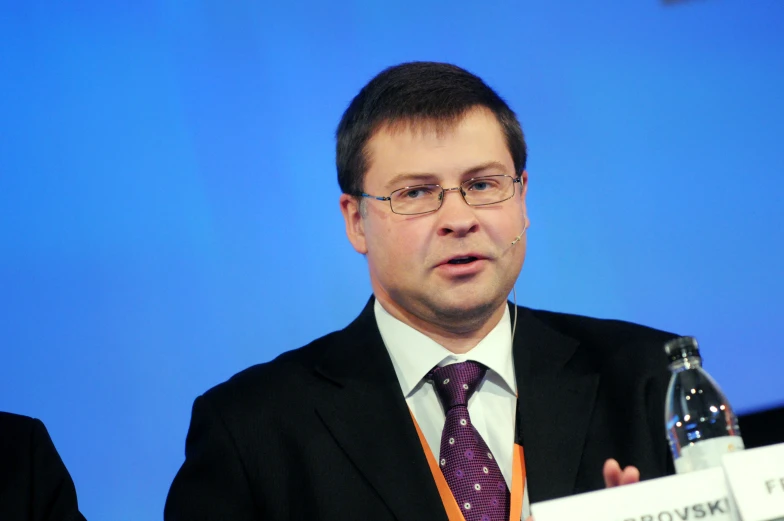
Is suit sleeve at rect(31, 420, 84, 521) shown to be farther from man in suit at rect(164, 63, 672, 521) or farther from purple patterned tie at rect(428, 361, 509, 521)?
purple patterned tie at rect(428, 361, 509, 521)

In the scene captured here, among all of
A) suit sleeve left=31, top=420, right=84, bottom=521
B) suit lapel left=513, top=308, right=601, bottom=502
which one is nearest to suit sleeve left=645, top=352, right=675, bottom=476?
suit lapel left=513, top=308, right=601, bottom=502

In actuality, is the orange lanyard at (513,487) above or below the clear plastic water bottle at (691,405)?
below

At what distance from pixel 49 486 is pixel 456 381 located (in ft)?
3.39

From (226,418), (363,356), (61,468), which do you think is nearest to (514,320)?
(363,356)

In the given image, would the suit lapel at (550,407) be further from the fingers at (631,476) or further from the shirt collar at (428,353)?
the fingers at (631,476)

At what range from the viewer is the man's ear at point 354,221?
8.40 ft

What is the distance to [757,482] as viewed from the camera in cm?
125

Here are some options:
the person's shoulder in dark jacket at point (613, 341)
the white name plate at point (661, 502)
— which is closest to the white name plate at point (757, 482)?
the white name plate at point (661, 502)

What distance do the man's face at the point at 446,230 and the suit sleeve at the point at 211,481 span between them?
1.90 feet

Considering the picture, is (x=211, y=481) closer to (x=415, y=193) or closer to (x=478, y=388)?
(x=478, y=388)

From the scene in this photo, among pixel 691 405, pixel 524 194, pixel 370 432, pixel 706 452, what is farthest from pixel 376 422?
pixel 706 452

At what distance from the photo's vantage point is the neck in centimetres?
240

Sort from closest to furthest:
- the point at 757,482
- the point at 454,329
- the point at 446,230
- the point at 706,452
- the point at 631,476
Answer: the point at 757,482
the point at 706,452
the point at 631,476
the point at 446,230
the point at 454,329

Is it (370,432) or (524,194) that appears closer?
(370,432)
